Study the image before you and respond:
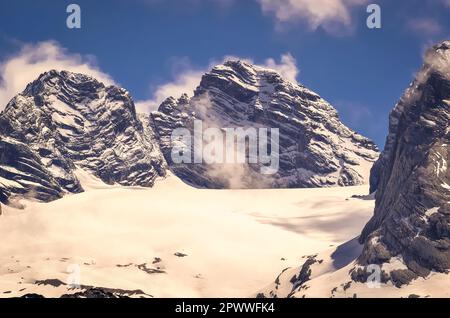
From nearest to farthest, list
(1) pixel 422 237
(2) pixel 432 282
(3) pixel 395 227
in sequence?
(2) pixel 432 282 < (1) pixel 422 237 < (3) pixel 395 227

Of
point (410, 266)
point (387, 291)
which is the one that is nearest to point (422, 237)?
point (410, 266)

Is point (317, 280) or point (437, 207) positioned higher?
point (437, 207)

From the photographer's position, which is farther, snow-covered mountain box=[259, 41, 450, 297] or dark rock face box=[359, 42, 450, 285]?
dark rock face box=[359, 42, 450, 285]

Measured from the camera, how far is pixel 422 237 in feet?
568

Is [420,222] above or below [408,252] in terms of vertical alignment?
above

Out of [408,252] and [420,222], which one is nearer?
[408,252]

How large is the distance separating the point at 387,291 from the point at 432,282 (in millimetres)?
10588

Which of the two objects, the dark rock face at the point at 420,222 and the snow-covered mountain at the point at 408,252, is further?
the dark rock face at the point at 420,222
